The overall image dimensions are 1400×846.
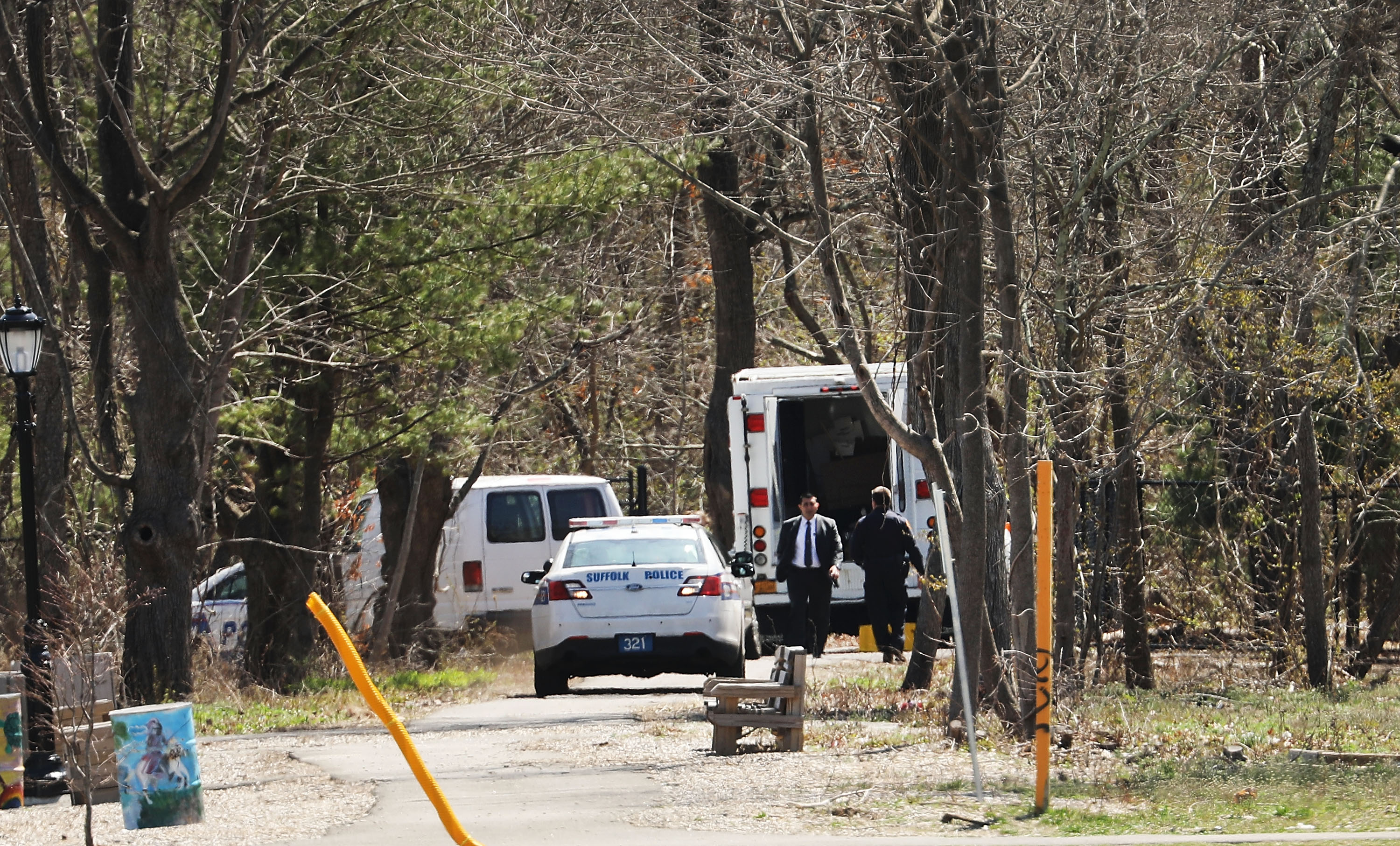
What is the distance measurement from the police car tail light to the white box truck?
7.44 metres

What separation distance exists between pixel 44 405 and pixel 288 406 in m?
2.56

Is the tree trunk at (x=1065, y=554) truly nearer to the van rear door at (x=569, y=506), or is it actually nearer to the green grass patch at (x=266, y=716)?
the green grass patch at (x=266, y=716)

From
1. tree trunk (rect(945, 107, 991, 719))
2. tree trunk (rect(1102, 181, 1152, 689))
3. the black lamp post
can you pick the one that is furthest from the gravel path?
tree trunk (rect(1102, 181, 1152, 689))

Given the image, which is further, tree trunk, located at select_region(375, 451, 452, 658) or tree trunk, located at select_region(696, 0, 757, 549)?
tree trunk, located at select_region(696, 0, 757, 549)

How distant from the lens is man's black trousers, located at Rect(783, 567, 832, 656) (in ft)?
53.4

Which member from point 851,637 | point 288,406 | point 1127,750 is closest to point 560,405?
point 851,637

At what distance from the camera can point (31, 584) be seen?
445 inches

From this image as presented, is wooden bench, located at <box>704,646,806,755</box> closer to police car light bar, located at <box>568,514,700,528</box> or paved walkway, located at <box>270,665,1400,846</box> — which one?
paved walkway, located at <box>270,665,1400,846</box>

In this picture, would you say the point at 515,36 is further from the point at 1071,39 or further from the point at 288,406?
the point at 288,406

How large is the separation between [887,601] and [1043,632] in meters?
9.39

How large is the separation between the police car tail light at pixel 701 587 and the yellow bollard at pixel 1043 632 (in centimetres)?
706

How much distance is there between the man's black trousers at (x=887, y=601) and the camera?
16.8 metres

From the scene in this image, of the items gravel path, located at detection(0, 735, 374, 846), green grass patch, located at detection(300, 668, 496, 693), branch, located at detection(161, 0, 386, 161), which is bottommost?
gravel path, located at detection(0, 735, 374, 846)

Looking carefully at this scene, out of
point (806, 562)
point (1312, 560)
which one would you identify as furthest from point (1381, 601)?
point (806, 562)
